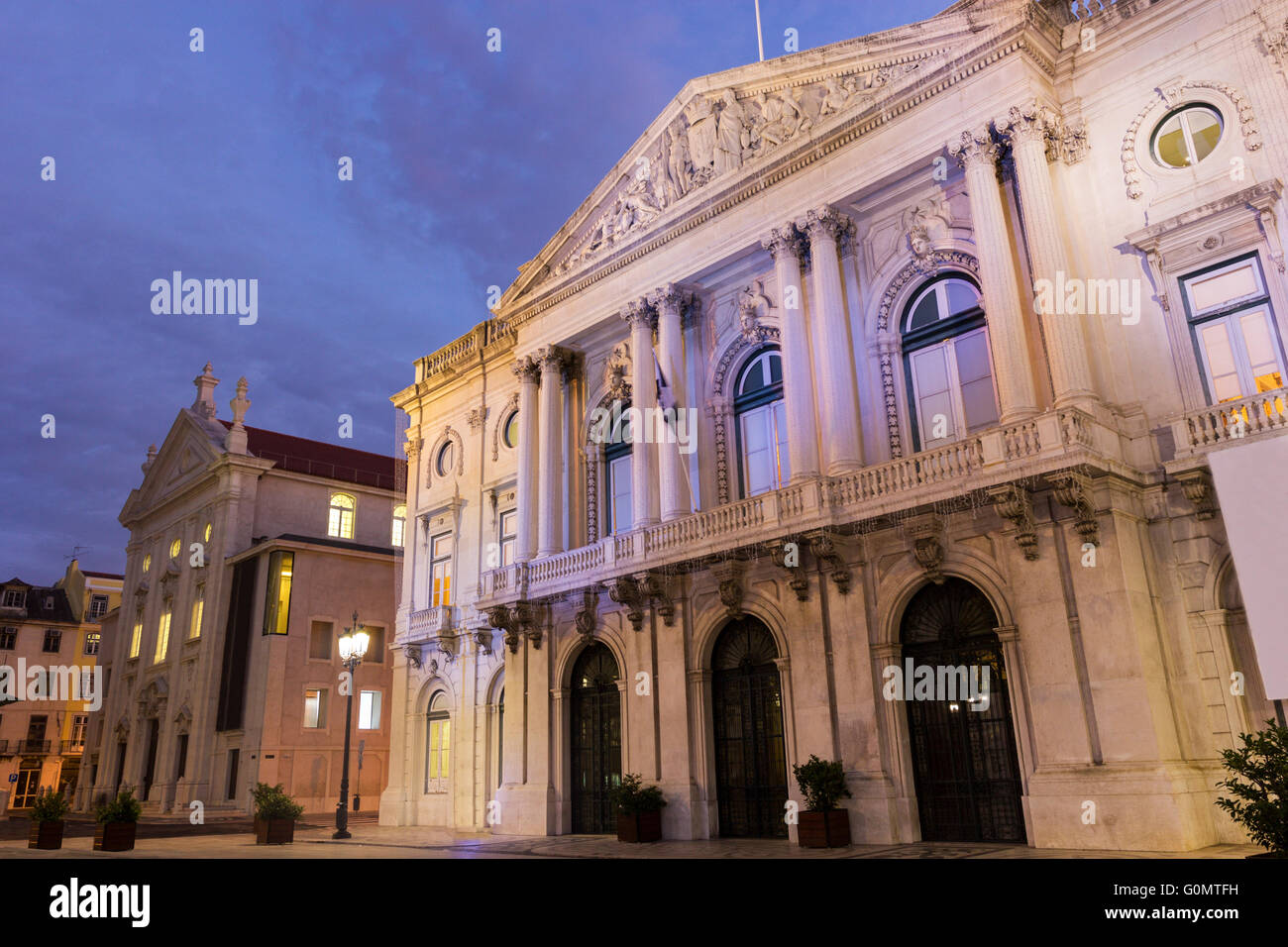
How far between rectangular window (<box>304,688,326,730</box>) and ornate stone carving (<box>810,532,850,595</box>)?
28333 millimetres

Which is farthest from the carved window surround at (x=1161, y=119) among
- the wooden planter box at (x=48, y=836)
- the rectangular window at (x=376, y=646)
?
the rectangular window at (x=376, y=646)

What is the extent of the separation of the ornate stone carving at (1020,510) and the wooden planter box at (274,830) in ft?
54.9

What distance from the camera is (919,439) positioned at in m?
19.6

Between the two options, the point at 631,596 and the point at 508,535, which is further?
the point at 508,535

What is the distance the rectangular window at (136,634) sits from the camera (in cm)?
4959

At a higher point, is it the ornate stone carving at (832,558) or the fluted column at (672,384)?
the fluted column at (672,384)

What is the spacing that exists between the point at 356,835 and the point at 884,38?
2345 cm

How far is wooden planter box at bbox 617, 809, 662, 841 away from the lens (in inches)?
783

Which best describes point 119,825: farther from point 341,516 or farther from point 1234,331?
point 341,516

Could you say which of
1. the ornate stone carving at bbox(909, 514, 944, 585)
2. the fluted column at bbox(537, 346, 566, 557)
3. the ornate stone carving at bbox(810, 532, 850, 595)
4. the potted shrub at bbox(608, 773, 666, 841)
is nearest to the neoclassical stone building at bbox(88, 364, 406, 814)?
the fluted column at bbox(537, 346, 566, 557)

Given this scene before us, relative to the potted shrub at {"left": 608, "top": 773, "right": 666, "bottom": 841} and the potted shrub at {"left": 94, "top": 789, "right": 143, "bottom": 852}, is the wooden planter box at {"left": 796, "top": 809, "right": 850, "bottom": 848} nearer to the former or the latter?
the potted shrub at {"left": 608, "top": 773, "right": 666, "bottom": 841}

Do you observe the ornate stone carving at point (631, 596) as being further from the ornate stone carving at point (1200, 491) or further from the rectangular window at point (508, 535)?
the ornate stone carving at point (1200, 491)

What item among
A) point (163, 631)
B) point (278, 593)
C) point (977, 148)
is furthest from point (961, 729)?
point (163, 631)

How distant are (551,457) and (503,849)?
414 inches
